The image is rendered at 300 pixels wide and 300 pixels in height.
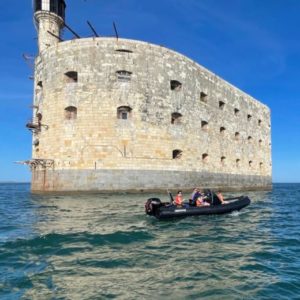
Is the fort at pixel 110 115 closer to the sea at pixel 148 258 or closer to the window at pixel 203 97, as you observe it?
the window at pixel 203 97

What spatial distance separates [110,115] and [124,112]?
1.09 m

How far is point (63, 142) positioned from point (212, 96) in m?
12.9

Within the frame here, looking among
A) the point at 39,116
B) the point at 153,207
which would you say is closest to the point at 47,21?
the point at 39,116

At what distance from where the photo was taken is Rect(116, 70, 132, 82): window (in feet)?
73.5

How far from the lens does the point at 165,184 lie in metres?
23.0

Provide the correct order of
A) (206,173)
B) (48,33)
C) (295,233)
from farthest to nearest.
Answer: (206,173)
(48,33)
(295,233)

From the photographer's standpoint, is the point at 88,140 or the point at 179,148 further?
Result: the point at 179,148

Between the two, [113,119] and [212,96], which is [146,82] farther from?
[212,96]

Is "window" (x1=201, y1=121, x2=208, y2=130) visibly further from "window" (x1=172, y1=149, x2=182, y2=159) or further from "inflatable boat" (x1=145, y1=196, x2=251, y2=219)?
"inflatable boat" (x1=145, y1=196, x2=251, y2=219)

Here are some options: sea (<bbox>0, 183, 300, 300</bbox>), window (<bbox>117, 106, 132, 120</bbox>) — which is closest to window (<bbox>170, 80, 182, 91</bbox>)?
window (<bbox>117, 106, 132, 120</bbox>)

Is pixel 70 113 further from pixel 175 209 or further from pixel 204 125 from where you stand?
pixel 175 209

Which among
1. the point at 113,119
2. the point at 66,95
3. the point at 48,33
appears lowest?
the point at 113,119

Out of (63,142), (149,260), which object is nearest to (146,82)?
(63,142)

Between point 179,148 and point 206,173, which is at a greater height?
point 179,148
